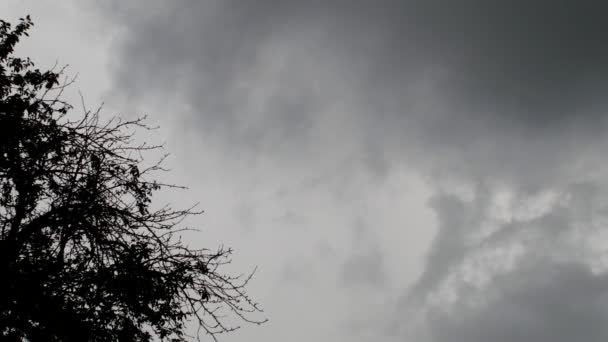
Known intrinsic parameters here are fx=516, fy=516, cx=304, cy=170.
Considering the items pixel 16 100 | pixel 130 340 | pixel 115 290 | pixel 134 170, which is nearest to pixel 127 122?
pixel 134 170

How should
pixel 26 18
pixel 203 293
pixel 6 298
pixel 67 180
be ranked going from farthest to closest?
pixel 26 18 → pixel 67 180 → pixel 203 293 → pixel 6 298

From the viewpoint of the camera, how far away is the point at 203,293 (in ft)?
23.3

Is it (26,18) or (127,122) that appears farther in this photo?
(26,18)

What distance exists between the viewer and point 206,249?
7395 millimetres

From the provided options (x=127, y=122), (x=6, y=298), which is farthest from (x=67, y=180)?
(x=6, y=298)

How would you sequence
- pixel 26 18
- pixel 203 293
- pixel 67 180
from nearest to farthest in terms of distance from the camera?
pixel 203 293, pixel 67 180, pixel 26 18

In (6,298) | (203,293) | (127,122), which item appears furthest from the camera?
(127,122)

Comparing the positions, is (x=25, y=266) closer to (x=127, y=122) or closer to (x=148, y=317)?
(x=148, y=317)

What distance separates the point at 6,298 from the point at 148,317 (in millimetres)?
1778

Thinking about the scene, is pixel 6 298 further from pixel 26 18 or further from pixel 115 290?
pixel 26 18

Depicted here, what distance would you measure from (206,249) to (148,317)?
119cm

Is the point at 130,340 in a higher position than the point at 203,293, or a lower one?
lower

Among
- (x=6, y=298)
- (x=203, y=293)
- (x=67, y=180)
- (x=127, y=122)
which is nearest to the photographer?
(x=6, y=298)

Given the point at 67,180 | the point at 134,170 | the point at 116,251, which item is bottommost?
the point at 116,251
